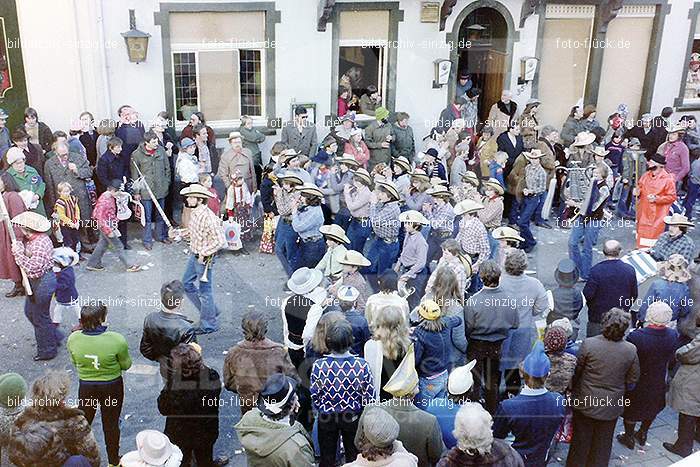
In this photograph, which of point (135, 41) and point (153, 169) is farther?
point (135, 41)

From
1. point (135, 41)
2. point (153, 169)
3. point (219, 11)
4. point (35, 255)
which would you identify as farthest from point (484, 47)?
point (35, 255)

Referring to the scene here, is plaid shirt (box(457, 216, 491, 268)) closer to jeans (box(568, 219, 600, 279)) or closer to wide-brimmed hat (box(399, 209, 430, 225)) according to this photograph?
wide-brimmed hat (box(399, 209, 430, 225))

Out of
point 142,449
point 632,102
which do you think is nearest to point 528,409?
point 142,449

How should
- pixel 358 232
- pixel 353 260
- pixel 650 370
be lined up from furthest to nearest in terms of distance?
pixel 358 232
pixel 353 260
pixel 650 370

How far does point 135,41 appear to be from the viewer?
1161 centimetres

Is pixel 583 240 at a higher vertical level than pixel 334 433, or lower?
higher

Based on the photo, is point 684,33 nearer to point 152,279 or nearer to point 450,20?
point 450,20

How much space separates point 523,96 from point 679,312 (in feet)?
27.0

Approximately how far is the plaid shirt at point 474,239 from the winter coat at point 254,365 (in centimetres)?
335

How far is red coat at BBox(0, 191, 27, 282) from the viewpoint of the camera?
834 cm

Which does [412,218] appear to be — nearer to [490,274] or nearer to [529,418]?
[490,274]

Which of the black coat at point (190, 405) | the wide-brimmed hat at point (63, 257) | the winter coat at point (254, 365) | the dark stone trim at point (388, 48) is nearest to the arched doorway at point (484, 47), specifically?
the dark stone trim at point (388, 48)

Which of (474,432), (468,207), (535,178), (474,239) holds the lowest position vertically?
(474,432)

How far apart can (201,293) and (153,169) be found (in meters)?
3.04
